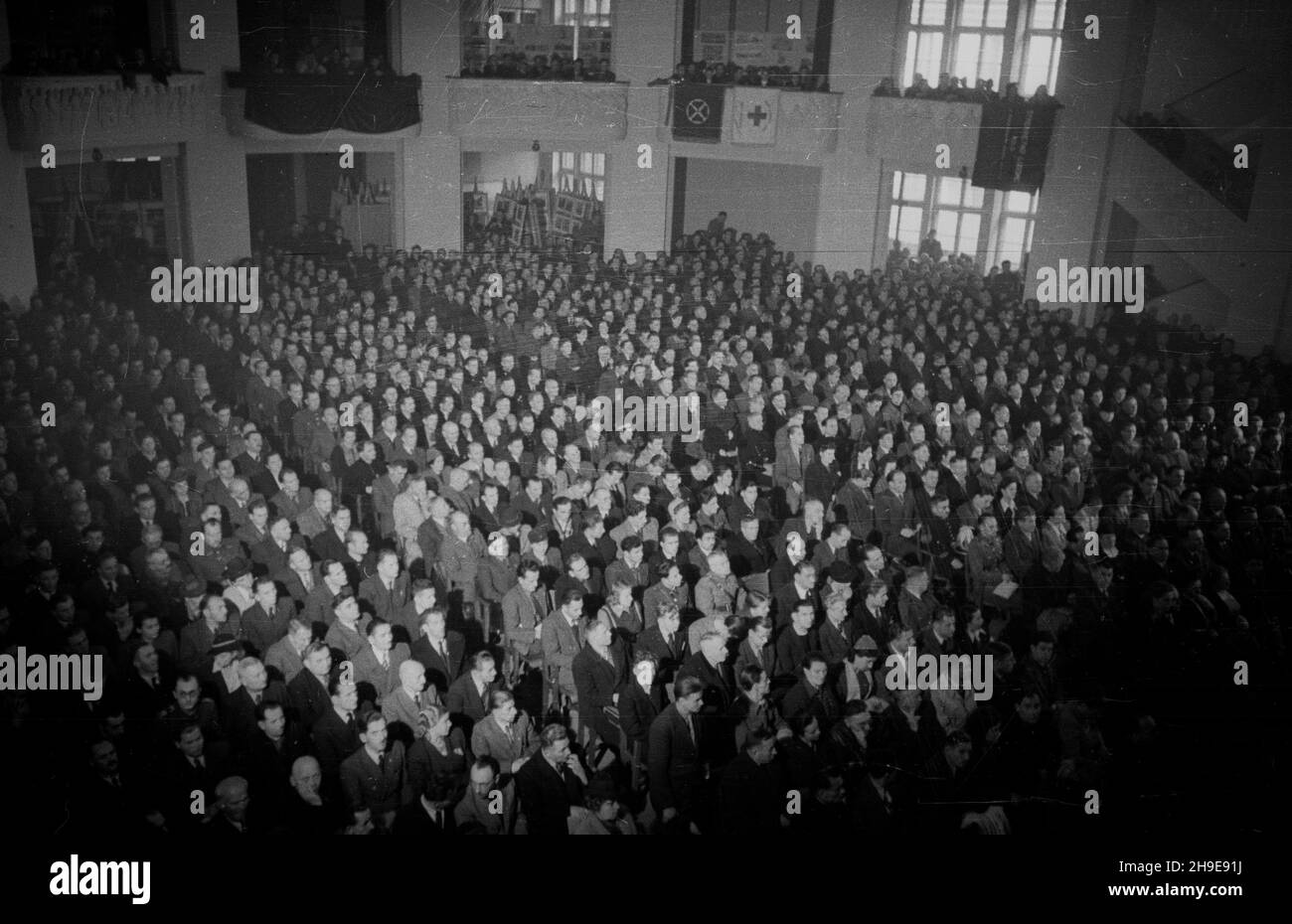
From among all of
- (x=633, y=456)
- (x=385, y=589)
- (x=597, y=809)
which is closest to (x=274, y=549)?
(x=385, y=589)

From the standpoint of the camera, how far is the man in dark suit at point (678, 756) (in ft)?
15.4

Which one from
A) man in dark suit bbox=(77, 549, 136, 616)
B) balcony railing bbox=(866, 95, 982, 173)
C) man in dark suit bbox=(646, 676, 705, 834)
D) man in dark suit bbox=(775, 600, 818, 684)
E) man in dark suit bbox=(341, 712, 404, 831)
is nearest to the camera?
man in dark suit bbox=(341, 712, 404, 831)

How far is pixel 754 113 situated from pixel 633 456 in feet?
14.5

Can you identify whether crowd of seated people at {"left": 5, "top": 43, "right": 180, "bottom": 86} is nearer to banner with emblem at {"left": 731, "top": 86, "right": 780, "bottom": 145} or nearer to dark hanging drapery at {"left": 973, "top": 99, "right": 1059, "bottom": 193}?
banner with emblem at {"left": 731, "top": 86, "right": 780, "bottom": 145}

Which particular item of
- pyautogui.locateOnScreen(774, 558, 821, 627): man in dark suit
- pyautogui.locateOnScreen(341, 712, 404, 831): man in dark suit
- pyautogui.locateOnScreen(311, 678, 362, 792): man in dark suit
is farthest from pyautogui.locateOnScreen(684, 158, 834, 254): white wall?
pyautogui.locateOnScreen(341, 712, 404, 831): man in dark suit

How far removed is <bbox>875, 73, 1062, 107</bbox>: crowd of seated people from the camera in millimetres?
9094

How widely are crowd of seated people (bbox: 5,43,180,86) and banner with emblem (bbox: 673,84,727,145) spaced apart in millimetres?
4653

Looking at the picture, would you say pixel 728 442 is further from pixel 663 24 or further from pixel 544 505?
pixel 663 24

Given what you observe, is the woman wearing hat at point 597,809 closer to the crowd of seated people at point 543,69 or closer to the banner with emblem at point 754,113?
the banner with emblem at point 754,113

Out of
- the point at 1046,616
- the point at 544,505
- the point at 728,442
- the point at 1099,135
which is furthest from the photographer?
the point at 1099,135

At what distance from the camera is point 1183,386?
297 inches
